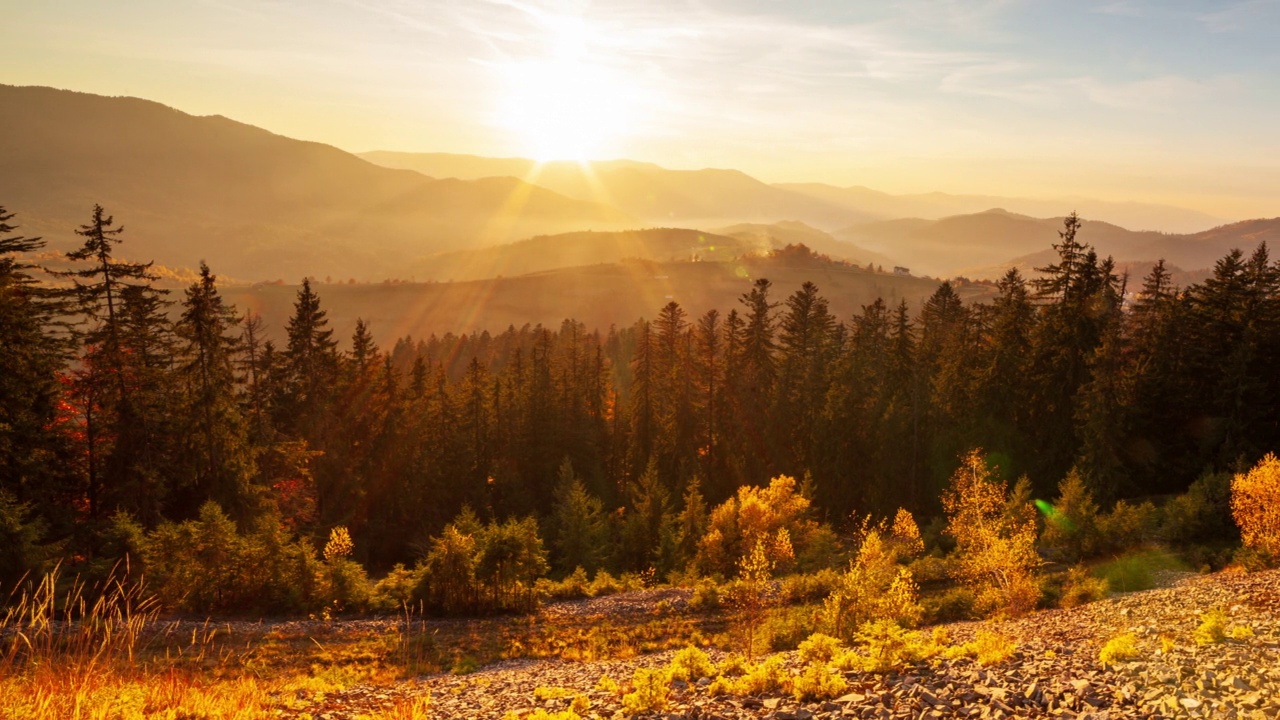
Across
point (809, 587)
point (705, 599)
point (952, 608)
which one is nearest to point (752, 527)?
point (809, 587)

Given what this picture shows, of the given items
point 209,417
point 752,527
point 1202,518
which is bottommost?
point 752,527

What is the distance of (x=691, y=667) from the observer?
675 inches

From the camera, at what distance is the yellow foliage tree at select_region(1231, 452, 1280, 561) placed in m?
27.3

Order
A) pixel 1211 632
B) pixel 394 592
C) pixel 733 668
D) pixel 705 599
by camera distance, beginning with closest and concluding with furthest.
A: pixel 1211 632 → pixel 733 668 → pixel 705 599 → pixel 394 592

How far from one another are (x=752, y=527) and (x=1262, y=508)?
78.0 feet

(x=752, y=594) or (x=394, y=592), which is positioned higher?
(x=752, y=594)

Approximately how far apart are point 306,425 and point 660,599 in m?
29.4

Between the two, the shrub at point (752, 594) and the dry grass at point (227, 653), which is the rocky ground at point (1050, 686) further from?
the shrub at point (752, 594)

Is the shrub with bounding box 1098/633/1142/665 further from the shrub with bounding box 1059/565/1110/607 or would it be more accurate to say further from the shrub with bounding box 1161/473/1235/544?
the shrub with bounding box 1161/473/1235/544

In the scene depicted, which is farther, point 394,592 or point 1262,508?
point 394,592

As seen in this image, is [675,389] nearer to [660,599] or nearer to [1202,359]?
[660,599]

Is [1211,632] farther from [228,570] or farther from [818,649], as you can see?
[228,570]

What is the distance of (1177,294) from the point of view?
49000mm

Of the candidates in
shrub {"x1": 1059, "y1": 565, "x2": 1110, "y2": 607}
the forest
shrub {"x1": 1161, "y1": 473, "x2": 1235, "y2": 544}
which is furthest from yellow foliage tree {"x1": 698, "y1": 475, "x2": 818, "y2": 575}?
shrub {"x1": 1161, "y1": 473, "x2": 1235, "y2": 544}
